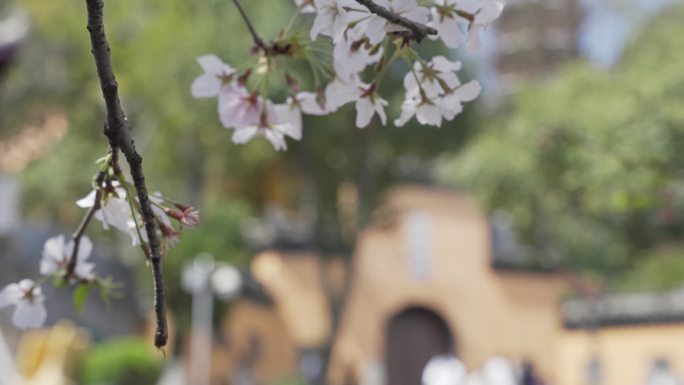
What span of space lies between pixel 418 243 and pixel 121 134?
1019 inches

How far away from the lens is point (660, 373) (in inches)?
970

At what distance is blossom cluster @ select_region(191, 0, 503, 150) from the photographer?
1488mm

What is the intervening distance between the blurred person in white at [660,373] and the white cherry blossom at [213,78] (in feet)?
77.0

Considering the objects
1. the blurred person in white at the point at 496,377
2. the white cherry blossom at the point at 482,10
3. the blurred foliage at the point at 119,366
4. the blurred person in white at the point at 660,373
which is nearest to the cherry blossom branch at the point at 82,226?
the white cherry blossom at the point at 482,10

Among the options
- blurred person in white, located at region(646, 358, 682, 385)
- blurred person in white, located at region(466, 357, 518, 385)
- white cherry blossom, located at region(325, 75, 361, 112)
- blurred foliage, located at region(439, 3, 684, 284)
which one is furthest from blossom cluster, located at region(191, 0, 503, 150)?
blurred person in white, located at region(646, 358, 682, 385)

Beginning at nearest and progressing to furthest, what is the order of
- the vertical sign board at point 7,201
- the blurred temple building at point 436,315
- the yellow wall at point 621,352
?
the vertical sign board at point 7,201
the blurred temple building at point 436,315
the yellow wall at point 621,352

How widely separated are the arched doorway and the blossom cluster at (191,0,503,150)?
2509 cm

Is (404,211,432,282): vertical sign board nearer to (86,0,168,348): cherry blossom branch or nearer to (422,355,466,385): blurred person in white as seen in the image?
(422,355,466,385): blurred person in white

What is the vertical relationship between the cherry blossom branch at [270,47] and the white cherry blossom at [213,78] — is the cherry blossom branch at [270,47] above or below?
above

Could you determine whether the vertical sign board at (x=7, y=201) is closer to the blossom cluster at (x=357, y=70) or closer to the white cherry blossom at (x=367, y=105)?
the blossom cluster at (x=357, y=70)

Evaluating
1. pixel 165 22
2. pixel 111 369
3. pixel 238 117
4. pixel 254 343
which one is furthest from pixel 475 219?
pixel 238 117

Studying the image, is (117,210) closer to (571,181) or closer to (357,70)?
(357,70)

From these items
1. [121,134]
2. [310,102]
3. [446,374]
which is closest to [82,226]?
[121,134]

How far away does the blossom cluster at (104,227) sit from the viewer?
1.52 meters
